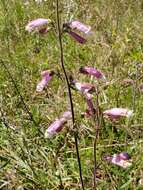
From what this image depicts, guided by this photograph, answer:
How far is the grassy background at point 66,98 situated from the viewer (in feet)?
8.20

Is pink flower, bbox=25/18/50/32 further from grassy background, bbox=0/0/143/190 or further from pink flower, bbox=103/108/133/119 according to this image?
pink flower, bbox=103/108/133/119

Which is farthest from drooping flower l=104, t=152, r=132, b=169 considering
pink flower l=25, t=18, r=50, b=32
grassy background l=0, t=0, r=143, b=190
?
pink flower l=25, t=18, r=50, b=32

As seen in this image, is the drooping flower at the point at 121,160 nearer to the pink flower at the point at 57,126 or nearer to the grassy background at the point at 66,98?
the grassy background at the point at 66,98

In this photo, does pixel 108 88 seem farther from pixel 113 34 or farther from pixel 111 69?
pixel 113 34

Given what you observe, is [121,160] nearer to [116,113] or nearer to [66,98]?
[116,113]

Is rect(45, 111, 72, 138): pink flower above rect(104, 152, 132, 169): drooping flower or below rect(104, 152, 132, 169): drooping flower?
above

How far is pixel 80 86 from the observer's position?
6.11 ft

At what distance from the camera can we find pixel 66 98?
10.7ft

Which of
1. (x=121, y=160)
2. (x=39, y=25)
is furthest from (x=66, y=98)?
(x=39, y=25)

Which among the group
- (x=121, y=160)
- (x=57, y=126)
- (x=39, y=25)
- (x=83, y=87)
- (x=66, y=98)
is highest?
(x=39, y=25)

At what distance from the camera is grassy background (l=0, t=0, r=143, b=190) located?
8.20ft

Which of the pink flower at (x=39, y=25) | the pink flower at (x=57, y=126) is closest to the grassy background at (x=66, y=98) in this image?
the pink flower at (x=57, y=126)

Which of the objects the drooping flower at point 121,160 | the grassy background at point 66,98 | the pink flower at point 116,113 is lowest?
the grassy background at point 66,98

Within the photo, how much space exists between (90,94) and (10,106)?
56.8 inches
